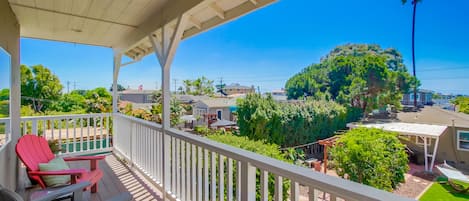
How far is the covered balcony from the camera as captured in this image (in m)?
1.50

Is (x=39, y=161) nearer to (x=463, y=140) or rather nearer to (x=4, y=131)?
(x=4, y=131)

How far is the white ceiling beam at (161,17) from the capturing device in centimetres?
231

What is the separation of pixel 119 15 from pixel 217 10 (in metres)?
1.43

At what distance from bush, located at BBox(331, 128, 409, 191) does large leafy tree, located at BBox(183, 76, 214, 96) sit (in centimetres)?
1586

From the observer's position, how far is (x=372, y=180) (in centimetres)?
637

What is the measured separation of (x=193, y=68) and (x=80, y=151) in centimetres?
2373

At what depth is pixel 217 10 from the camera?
97.3 inches

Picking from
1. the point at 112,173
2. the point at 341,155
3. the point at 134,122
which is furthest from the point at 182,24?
the point at 341,155

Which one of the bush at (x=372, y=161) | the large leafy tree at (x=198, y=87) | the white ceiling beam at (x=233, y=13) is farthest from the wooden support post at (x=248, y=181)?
the large leafy tree at (x=198, y=87)

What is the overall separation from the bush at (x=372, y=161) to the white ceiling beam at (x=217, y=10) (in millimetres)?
5607

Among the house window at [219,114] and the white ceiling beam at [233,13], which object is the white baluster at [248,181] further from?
the house window at [219,114]

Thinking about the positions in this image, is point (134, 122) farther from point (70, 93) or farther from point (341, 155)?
point (70, 93)

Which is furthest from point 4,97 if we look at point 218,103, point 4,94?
point 218,103

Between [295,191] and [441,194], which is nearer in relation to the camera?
[295,191]
